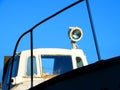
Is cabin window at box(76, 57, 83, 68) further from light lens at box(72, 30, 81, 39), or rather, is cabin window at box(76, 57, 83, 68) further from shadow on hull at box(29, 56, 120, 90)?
shadow on hull at box(29, 56, 120, 90)

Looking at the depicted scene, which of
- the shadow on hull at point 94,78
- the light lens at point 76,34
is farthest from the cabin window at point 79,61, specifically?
the shadow on hull at point 94,78

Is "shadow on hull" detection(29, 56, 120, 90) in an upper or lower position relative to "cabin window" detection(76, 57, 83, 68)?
lower

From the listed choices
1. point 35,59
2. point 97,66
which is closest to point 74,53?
point 35,59

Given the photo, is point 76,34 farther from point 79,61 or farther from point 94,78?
point 94,78

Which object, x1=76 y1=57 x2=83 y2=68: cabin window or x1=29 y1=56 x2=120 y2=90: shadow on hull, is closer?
x1=29 y1=56 x2=120 y2=90: shadow on hull

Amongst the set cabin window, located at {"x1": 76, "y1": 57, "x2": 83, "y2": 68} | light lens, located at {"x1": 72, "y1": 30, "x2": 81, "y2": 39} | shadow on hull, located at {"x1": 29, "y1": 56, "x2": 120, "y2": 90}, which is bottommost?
shadow on hull, located at {"x1": 29, "y1": 56, "x2": 120, "y2": 90}

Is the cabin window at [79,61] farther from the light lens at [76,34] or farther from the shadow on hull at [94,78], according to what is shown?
the shadow on hull at [94,78]

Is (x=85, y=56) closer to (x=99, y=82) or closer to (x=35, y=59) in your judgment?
→ (x=35, y=59)

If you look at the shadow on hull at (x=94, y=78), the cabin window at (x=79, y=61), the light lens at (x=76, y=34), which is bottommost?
the shadow on hull at (x=94, y=78)

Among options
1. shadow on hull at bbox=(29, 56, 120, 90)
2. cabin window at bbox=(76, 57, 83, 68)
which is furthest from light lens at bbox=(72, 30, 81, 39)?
shadow on hull at bbox=(29, 56, 120, 90)

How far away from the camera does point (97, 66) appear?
6.66 meters

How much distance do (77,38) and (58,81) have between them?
3.18 metres

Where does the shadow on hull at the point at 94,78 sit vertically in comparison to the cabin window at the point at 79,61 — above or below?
below

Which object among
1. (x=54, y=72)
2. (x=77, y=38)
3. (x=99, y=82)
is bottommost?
(x=99, y=82)
